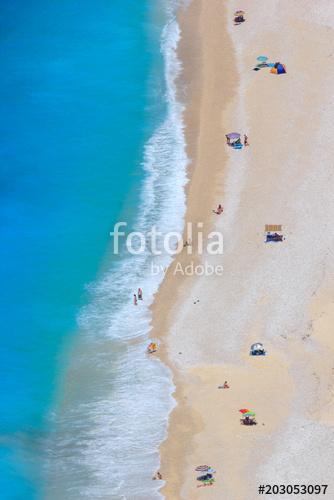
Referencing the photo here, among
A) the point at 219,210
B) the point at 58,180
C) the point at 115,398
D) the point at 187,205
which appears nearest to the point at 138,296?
the point at 115,398

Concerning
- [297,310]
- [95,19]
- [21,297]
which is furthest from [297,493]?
[95,19]

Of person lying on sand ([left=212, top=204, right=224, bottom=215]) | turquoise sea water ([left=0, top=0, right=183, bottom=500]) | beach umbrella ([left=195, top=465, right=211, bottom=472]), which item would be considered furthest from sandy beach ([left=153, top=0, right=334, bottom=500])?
turquoise sea water ([left=0, top=0, right=183, bottom=500])

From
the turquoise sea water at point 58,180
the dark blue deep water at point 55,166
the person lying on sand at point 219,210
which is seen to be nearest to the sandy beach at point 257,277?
the person lying on sand at point 219,210

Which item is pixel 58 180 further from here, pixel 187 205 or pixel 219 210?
pixel 219 210

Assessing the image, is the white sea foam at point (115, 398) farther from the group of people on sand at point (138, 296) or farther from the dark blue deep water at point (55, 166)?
the dark blue deep water at point (55, 166)

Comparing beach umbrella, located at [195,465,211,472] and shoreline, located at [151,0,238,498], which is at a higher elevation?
shoreline, located at [151,0,238,498]

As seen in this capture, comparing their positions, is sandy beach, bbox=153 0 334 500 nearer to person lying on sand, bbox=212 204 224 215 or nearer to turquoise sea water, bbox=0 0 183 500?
person lying on sand, bbox=212 204 224 215

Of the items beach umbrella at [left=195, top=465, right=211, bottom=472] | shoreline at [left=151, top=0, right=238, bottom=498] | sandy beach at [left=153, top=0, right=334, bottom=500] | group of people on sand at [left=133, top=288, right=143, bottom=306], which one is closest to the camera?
beach umbrella at [left=195, top=465, right=211, bottom=472]

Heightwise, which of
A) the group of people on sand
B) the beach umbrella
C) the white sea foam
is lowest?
the beach umbrella
